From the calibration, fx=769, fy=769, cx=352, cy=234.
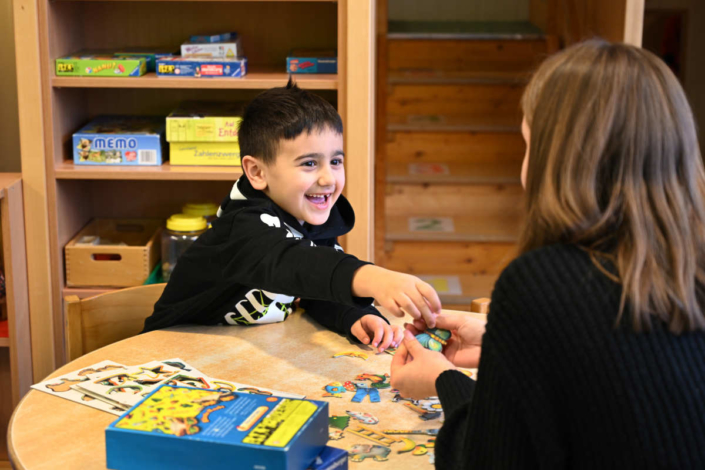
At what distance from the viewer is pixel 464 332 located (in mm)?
1257

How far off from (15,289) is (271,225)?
1266mm

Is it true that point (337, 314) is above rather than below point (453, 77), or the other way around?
below

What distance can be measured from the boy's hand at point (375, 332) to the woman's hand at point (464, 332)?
17cm

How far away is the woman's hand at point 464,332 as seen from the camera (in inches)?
49.3

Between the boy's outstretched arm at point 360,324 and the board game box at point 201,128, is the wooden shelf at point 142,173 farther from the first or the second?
the boy's outstretched arm at point 360,324

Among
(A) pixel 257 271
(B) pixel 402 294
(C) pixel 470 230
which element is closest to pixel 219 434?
(B) pixel 402 294

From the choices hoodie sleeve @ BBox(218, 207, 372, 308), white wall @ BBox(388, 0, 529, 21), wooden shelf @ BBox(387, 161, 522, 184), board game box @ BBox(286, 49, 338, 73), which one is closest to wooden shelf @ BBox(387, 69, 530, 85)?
wooden shelf @ BBox(387, 161, 522, 184)

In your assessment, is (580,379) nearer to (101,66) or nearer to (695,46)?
(101,66)

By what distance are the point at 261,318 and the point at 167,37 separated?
4.96ft

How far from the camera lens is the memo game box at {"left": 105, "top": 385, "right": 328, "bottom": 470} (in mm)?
884


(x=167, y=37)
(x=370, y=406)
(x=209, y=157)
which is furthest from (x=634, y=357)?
(x=167, y=37)

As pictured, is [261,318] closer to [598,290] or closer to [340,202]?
[340,202]

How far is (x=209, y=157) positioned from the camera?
2.45 m

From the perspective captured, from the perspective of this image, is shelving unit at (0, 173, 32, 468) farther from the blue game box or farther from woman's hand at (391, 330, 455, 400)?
woman's hand at (391, 330, 455, 400)
